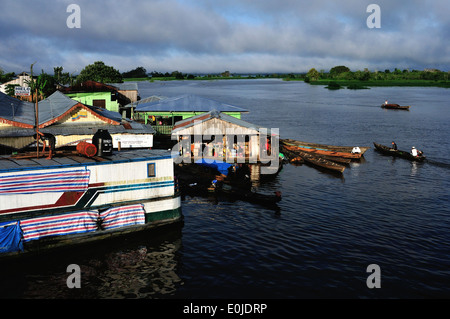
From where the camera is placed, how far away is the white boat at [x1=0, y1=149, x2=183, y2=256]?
64.8ft

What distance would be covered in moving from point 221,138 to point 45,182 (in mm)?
23036

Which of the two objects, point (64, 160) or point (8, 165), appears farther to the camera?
point (64, 160)

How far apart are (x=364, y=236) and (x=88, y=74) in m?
117

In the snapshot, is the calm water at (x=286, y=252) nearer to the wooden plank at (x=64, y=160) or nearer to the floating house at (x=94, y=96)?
the wooden plank at (x=64, y=160)

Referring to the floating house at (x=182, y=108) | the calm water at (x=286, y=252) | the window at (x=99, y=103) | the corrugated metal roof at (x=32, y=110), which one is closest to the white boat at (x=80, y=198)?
the calm water at (x=286, y=252)

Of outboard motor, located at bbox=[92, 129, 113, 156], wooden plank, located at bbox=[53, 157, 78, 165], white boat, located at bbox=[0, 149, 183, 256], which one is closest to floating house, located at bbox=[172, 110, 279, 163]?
white boat, located at bbox=[0, 149, 183, 256]

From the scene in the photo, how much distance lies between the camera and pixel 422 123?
89375 millimetres

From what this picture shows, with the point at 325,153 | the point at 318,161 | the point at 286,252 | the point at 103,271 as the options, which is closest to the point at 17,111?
the point at 103,271

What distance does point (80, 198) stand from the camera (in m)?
21.5

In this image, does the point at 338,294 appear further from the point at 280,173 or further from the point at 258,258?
the point at 280,173

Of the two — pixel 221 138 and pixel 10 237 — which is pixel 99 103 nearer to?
pixel 221 138

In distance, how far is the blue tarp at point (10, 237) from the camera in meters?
19.3

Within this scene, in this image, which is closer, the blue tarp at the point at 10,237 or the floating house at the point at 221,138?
the blue tarp at the point at 10,237

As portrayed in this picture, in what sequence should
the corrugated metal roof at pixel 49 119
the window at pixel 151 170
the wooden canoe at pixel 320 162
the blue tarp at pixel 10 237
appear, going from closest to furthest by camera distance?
1. the blue tarp at pixel 10 237
2. the window at pixel 151 170
3. the corrugated metal roof at pixel 49 119
4. the wooden canoe at pixel 320 162
